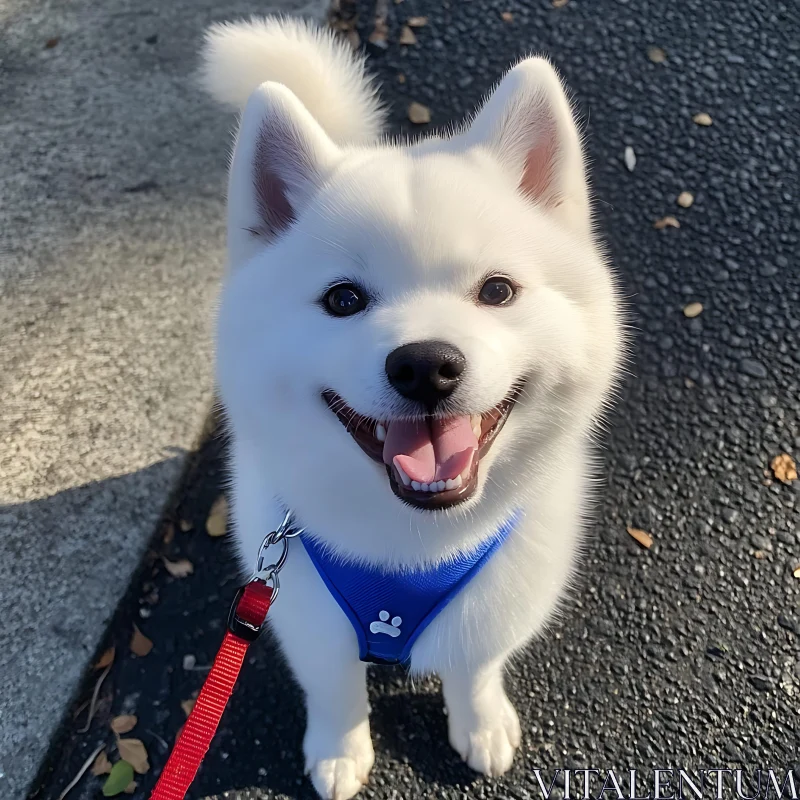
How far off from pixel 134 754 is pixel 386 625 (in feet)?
3.08

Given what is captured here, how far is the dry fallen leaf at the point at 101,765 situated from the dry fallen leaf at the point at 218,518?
0.70 m

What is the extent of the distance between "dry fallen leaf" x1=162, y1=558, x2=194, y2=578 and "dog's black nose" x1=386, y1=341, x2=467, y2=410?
143 centimetres

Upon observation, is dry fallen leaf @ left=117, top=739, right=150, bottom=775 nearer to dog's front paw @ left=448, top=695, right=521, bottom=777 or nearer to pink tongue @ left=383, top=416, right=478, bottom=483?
dog's front paw @ left=448, top=695, right=521, bottom=777

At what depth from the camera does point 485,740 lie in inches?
76.2

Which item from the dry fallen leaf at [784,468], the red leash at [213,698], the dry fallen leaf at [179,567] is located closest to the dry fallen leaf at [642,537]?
the dry fallen leaf at [784,468]

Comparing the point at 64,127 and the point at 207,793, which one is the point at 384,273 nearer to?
the point at 207,793

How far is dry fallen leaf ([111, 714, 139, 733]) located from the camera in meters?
1.99

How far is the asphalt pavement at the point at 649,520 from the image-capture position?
2.01 m

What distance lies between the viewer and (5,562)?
2.19 m

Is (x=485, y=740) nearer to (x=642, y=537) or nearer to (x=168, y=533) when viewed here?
(x=642, y=537)

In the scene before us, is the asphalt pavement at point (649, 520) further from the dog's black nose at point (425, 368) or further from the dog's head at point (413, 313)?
the dog's black nose at point (425, 368)

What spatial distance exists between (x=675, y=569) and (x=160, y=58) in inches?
125

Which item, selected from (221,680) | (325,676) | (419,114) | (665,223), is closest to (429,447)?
(221,680)

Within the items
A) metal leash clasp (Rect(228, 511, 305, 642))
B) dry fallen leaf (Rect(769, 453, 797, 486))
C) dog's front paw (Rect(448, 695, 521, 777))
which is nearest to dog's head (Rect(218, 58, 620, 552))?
metal leash clasp (Rect(228, 511, 305, 642))
